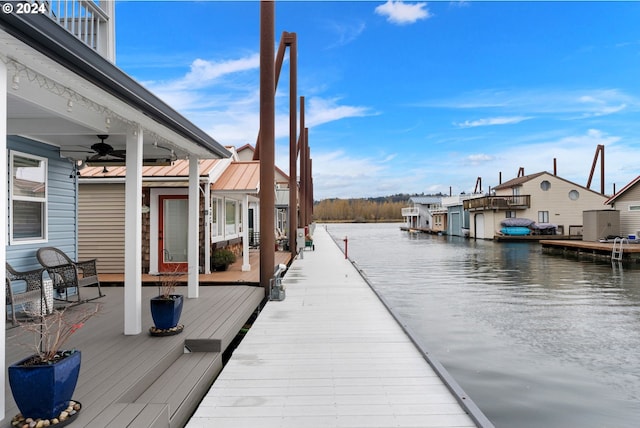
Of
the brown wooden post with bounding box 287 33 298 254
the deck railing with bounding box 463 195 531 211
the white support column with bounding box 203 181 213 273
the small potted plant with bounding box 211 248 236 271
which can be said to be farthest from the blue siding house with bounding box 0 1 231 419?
the deck railing with bounding box 463 195 531 211

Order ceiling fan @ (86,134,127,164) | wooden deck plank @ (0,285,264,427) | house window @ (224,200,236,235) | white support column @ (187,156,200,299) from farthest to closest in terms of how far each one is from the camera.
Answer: house window @ (224,200,236,235) < white support column @ (187,156,200,299) < ceiling fan @ (86,134,127,164) < wooden deck plank @ (0,285,264,427)

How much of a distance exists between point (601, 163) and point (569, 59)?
26094 mm

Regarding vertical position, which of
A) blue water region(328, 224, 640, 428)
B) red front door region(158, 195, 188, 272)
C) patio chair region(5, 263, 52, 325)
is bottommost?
blue water region(328, 224, 640, 428)

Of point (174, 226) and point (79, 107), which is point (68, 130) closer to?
point (79, 107)

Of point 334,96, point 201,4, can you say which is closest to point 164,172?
point 201,4

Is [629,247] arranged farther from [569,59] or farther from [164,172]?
[164,172]

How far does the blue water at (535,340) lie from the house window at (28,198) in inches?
223

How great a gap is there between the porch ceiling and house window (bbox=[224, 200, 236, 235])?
250 inches

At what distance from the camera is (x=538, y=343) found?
19.1 ft

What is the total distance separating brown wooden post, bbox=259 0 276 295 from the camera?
7730 mm

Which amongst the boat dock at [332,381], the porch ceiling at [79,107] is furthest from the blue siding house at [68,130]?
the boat dock at [332,381]

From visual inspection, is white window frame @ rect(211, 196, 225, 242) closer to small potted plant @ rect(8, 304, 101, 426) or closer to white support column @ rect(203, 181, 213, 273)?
white support column @ rect(203, 181, 213, 273)

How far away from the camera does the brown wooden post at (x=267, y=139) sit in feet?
25.4

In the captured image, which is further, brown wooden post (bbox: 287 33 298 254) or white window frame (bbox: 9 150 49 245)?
brown wooden post (bbox: 287 33 298 254)
